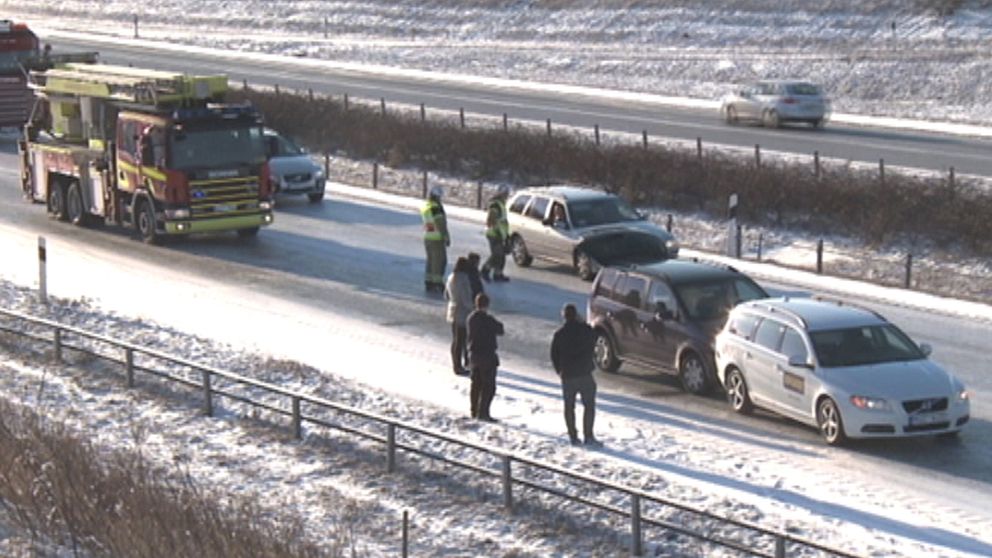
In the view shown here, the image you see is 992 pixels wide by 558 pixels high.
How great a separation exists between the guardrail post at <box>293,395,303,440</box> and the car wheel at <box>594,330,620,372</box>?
14.4 ft

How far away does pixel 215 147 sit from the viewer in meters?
32.2

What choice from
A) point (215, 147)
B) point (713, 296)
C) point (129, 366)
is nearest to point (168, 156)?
point (215, 147)

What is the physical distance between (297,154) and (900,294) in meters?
15.1

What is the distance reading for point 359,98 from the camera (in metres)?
56.5

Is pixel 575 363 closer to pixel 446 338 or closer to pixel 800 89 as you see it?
pixel 446 338

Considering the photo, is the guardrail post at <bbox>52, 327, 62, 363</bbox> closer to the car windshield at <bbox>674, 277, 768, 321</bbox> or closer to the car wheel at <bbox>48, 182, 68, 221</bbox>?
the car windshield at <bbox>674, 277, 768, 321</bbox>

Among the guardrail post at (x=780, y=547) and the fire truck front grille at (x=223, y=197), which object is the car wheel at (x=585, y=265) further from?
the guardrail post at (x=780, y=547)

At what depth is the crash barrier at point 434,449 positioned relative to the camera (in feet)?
51.9

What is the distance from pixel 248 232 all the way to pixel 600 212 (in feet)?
23.9

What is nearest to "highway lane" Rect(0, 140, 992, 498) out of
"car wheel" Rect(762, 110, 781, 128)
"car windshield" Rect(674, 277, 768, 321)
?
"car windshield" Rect(674, 277, 768, 321)

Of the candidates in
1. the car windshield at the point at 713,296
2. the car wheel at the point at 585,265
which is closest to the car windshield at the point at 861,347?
the car windshield at the point at 713,296

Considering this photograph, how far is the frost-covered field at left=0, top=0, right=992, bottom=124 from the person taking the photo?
187ft

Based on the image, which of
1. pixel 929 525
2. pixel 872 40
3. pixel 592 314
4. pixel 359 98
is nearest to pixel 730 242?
pixel 592 314

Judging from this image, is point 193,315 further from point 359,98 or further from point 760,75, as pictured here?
point 760,75
